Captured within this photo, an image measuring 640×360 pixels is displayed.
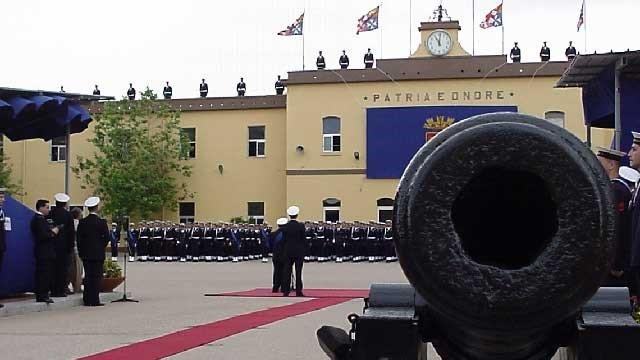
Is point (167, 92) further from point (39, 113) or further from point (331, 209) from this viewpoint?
point (39, 113)

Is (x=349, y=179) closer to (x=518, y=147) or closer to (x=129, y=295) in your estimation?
(x=129, y=295)

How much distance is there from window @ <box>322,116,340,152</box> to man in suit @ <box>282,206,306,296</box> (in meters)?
23.3

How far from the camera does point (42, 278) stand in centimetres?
1468

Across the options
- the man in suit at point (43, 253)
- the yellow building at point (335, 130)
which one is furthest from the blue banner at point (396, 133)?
the man in suit at point (43, 253)

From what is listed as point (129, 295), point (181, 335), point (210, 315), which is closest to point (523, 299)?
point (181, 335)

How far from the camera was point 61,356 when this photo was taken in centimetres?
927

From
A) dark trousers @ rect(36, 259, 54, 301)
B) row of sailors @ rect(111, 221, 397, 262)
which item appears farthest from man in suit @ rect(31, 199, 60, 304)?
row of sailors @ rect(111, 221, 397, 262)

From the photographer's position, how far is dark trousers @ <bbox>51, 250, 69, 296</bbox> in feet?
49.9

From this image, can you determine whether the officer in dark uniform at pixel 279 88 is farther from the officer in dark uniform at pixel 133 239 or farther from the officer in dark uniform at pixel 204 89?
the officer in dark uniform at pixel 133 239

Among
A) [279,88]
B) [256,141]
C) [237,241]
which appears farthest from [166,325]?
[279,88]

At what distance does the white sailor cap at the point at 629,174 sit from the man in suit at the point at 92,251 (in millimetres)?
9989

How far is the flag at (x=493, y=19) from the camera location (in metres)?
43.7

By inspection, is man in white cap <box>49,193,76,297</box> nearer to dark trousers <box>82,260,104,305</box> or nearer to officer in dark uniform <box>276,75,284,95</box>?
dark trousers <box>82,260,104,305</box>

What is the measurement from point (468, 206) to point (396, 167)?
125 feet
